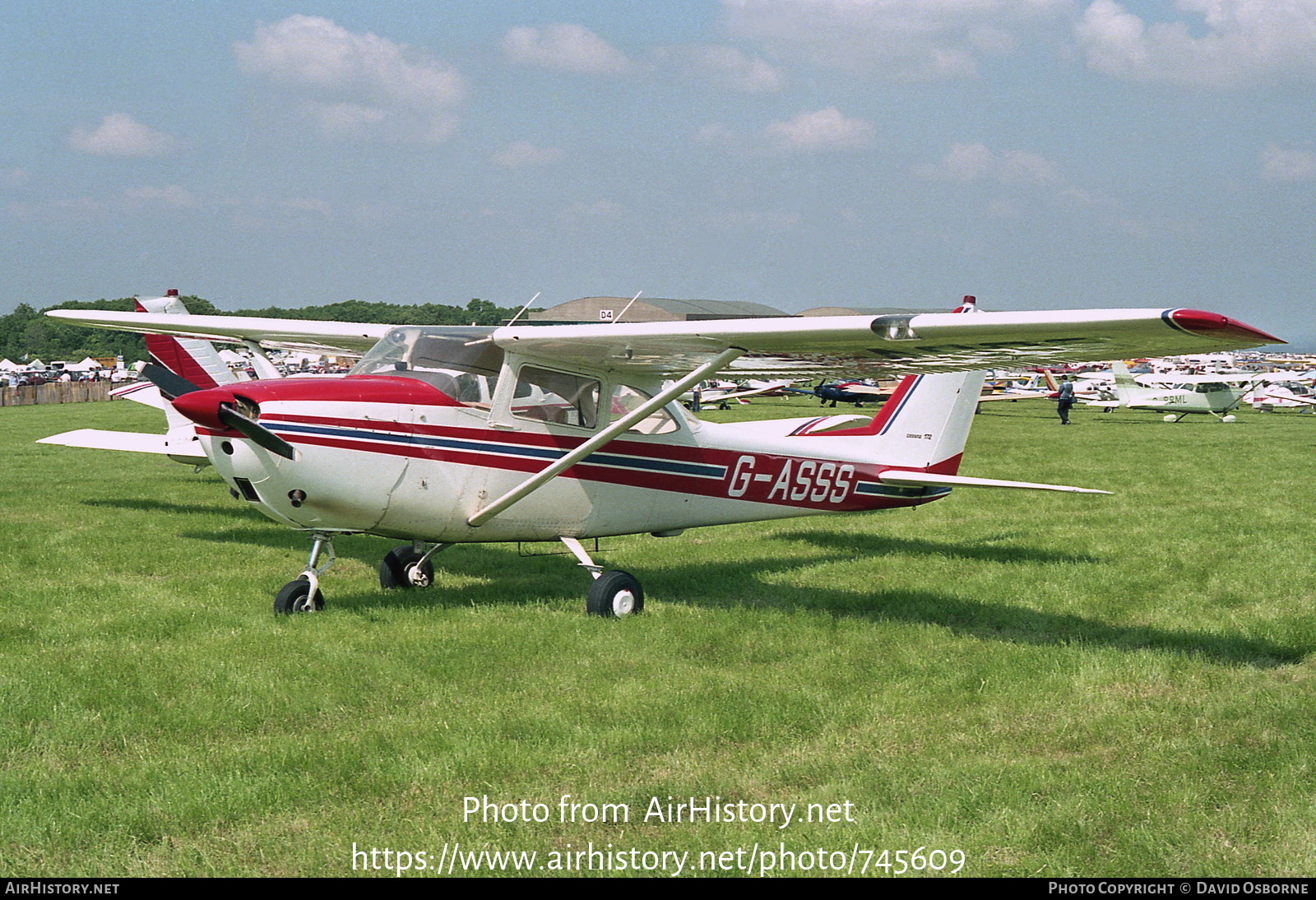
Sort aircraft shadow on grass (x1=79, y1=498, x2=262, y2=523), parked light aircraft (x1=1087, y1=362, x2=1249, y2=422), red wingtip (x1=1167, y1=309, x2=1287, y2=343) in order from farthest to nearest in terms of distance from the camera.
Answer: parked light aircraft (x1=1087, y1=362, x2=1249, y2=422) → aircraft shadow on grass (x1=79, y1=498, x2=262, y2=523) → red wingtip (x1=1167, y1=309, x2=1287, y2=343)

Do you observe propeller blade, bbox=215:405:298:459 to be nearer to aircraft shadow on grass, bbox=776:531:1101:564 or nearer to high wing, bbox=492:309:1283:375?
high wing, bbox=492:309:1283:375

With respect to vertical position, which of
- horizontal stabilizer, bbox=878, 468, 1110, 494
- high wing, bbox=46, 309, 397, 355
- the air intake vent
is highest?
high wing, bbox=46, 309, 397, 355

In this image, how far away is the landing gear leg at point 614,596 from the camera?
787 cm

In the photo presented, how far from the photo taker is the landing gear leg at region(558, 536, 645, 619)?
7867 mm

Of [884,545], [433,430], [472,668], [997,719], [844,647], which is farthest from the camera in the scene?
[884,545]

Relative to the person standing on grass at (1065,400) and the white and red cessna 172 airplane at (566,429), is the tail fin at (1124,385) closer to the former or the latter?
the person standing on grass at (1065,400)

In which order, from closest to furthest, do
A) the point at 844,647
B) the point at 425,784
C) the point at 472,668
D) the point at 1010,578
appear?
1. the point at 425,784
2. the point at 472,668
3. the point at 844,647
4. the point at 1010,578

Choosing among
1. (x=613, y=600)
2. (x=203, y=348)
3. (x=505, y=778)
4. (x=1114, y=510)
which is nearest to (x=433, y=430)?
(x=613, y=600)

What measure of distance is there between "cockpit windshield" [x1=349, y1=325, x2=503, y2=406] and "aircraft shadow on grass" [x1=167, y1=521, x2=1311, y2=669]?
162cm

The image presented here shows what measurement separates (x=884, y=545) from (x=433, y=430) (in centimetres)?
545

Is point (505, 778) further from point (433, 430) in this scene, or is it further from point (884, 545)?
point (884, 545)

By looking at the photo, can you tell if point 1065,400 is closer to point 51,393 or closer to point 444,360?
point 444,360

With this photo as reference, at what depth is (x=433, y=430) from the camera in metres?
7.73

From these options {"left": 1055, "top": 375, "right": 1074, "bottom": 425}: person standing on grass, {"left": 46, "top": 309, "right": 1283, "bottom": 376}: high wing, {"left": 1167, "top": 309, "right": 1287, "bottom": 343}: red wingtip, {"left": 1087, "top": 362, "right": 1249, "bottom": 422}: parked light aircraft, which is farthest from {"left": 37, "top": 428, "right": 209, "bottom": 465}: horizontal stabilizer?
{"left": 1087, "top": 362, "right": 1249, "bottom": 422}: parked light aircraft
